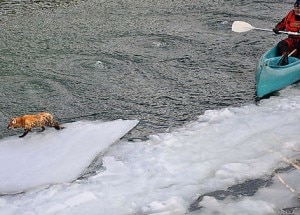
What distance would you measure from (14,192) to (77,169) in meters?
0.78

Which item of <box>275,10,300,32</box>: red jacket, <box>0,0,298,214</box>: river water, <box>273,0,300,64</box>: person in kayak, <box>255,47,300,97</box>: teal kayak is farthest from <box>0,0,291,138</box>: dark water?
<box>275,10,300,32</box>: red jacket

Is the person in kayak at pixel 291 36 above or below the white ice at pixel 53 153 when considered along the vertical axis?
above

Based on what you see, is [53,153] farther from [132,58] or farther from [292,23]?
[292,23]

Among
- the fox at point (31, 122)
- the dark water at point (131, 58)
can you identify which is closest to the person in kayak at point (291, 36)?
the dark water at point (131, 58)

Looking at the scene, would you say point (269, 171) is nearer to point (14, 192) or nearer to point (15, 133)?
point (14, 192)

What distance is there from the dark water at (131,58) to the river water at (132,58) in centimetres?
2

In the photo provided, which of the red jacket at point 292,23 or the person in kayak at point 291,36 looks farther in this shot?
the red jacket at point 292,23

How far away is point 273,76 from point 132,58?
3.31 m

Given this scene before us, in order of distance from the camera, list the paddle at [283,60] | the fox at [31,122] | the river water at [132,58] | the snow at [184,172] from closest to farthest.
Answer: the snow at [184,172] → the fox at [31,122] → the river water at [132,58] → the paddle at [283,60]

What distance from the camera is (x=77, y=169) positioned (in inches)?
232

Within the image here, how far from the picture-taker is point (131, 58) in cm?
1013

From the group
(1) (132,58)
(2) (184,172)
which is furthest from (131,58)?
(2) (184,172)

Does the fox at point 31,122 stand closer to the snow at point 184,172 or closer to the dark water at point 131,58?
the snow at point 184,172

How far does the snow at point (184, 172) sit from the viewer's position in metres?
5.09
